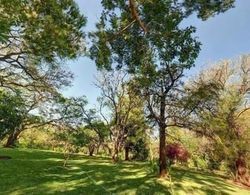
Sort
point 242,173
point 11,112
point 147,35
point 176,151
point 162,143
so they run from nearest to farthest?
point 147,35
point 162,143
point 11,112
point 242,173
point 176,151

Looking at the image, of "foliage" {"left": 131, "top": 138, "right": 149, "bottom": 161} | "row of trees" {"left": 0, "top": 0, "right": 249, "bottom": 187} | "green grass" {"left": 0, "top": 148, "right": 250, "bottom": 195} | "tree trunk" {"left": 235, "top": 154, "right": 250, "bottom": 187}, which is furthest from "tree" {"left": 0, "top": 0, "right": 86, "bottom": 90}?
"foliage" {"left": 131, "top": 138, "right": 149, "bottom": 161}

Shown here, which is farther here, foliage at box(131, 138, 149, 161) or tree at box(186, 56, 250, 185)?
foliage at box(131, 138, 149, 161)

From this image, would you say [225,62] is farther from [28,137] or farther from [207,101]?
[28,137]

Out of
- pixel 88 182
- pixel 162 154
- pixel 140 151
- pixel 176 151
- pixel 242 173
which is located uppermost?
pixel 140 151

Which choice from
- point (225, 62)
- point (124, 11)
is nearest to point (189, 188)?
point (124, 11)

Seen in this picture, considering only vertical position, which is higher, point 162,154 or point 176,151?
point 176,151

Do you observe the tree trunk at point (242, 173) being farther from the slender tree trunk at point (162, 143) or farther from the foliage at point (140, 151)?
the foliage at point (140, 151)

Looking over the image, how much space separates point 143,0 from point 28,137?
61601mm

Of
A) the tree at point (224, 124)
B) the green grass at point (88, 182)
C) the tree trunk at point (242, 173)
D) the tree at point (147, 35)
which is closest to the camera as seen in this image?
the tree at point (147, 35)

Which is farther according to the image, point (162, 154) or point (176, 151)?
point (176, 151)

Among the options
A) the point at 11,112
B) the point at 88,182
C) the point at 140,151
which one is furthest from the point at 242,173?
the point at 11,112

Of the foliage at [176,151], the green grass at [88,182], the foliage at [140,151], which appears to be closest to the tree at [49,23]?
the green grass at [88,182]

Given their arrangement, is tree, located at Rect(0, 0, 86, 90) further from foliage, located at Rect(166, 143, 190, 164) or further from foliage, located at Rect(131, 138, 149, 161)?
foliage, located at Rect(131, 138, 149, 161)

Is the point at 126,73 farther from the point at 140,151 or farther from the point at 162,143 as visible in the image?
the point at 140,151
